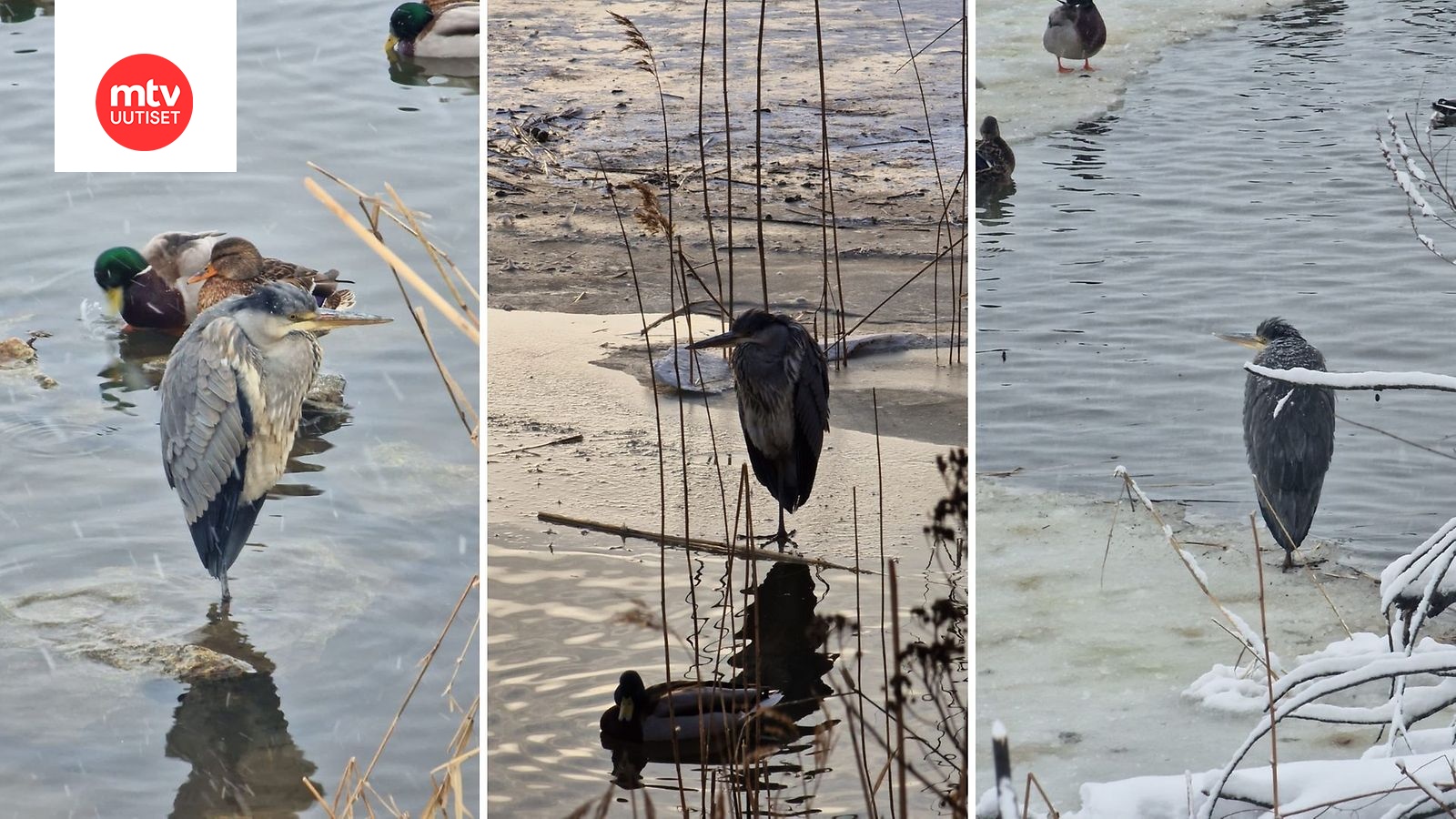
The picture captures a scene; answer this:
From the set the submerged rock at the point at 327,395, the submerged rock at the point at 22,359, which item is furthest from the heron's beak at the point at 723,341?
the submerged rock at the point at 22,359

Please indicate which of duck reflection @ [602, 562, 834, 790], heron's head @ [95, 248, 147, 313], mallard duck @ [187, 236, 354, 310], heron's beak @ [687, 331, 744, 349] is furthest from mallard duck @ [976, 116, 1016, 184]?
heron's head @ [95, 248, 147, 313]

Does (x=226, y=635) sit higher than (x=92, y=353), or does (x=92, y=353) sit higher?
(x=92, y=353)

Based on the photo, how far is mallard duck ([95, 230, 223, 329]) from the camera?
296 centimetres

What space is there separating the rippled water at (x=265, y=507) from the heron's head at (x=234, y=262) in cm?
5

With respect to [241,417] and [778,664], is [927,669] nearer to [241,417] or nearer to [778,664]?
[778,664]

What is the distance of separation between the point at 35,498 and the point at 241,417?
1.78ft

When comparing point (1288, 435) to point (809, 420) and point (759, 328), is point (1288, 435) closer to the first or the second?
point (809, 420)

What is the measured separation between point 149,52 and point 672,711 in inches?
69.1

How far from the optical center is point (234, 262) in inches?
117

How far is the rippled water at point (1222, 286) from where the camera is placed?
9.59ft

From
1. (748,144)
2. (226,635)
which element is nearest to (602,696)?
(226,635)

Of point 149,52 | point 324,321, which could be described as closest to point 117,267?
point 149,52

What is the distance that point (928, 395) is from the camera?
2.90 metres

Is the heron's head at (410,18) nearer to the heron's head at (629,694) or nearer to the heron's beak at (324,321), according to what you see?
the heron's beak at (324,321)
